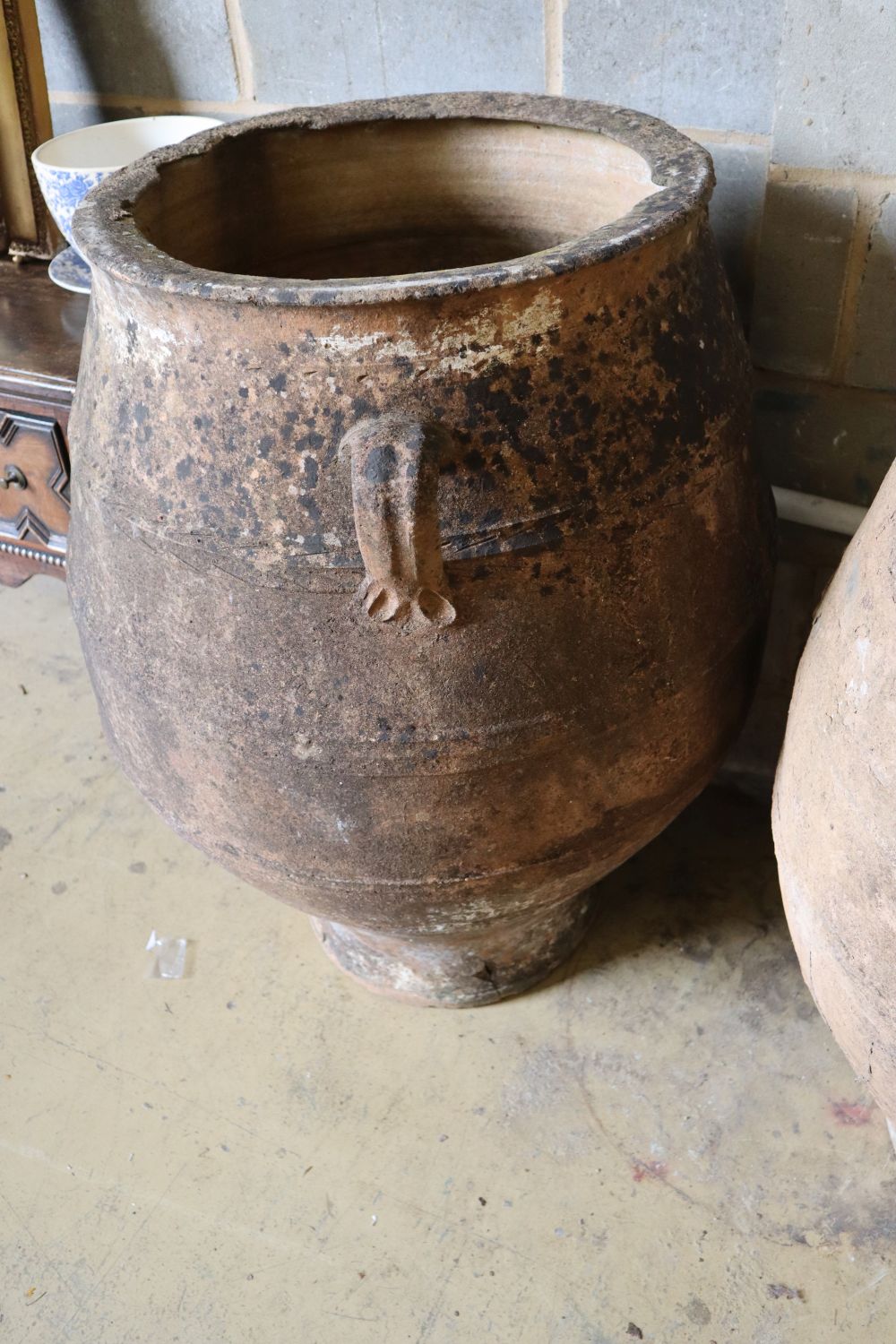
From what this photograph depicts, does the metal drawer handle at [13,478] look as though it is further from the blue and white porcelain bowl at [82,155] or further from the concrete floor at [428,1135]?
the concrete floor at [428,1135]

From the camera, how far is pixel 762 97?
125cm

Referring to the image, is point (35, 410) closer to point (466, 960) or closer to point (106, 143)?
Answer: point (106, 143)

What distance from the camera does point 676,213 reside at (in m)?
0.95

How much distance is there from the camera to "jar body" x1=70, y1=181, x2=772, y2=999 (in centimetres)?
90

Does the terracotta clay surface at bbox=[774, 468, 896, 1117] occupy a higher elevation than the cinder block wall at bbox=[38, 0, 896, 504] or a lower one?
lower

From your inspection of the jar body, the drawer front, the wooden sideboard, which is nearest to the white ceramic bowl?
the wooden sideboard

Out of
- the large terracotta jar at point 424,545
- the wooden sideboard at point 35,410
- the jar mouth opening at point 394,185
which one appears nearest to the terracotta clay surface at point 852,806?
the large terracotta jar at point 424,545

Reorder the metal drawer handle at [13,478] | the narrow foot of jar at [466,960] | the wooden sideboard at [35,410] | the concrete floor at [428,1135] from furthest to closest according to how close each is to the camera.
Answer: the metal drawer handle at [13,478] < the wooden sideboard at [35,410] < the narrow foot of jar at [466,960] < the concrete floor at [428,1135]

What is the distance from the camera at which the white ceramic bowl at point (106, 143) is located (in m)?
1.61

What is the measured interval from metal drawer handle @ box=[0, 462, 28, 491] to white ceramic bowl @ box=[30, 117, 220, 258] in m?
0.33

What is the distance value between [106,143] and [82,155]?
43 mm

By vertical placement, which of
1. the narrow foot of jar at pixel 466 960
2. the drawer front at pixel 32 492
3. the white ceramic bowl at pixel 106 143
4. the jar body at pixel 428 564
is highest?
the white ceramic bowl at pixel 106 143

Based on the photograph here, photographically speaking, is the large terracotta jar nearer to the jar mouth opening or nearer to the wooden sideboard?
the jar mouth opening

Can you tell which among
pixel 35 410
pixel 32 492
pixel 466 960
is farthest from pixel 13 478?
pixel 466 960
